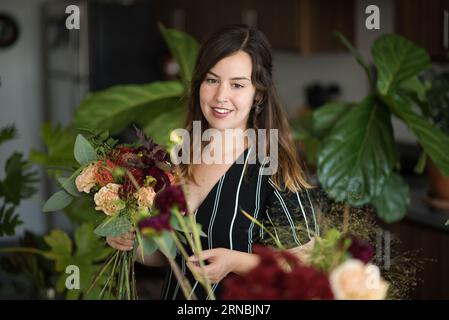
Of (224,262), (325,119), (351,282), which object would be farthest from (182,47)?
(351,282)

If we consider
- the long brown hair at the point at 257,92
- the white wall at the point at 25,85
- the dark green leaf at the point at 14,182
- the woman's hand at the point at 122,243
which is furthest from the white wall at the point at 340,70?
the woman's hand at the point at 122,243

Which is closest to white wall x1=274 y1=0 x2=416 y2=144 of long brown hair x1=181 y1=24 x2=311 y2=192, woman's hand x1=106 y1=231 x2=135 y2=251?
long brown hair x1=181 y1=24 x2=311 y2=192

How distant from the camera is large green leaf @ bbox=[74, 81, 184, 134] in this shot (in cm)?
235

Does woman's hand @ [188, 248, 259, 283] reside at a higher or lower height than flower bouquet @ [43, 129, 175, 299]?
lower

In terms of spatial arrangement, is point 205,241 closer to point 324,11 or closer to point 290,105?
point 324,11

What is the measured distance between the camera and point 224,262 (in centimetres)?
119

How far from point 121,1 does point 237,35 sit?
3815 millimetres

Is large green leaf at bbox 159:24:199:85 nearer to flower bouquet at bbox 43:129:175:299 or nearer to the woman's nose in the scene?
the woman's nose

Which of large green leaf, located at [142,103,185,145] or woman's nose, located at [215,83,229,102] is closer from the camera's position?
woman's nose, located at [215,83,229,102]

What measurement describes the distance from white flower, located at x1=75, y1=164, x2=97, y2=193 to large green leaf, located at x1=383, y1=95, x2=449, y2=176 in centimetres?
115

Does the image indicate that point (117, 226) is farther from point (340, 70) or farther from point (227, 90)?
point (340, 70)

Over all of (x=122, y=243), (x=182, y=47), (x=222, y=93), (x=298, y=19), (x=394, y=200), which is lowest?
(x=394, y=200)

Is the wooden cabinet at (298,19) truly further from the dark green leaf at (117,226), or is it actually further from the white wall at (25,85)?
the dark green leaf at (117,226)

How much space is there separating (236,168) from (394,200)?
3.58 ft
